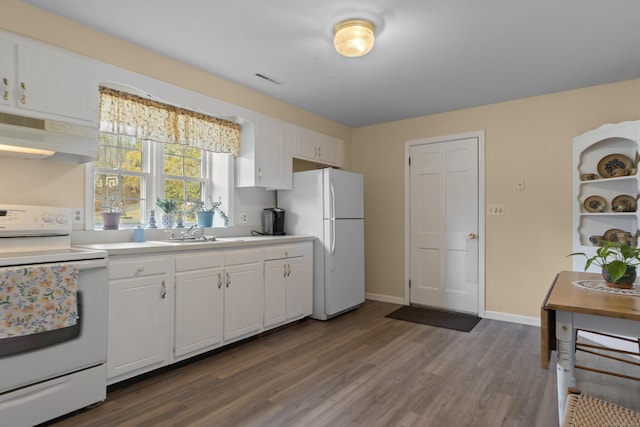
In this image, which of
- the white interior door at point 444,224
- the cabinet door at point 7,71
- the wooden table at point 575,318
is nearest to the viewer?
the wooden table at point 575,318

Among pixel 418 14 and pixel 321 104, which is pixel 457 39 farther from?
pixel 321 104

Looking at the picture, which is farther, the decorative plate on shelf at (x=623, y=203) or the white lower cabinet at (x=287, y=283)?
the white lower cabinet at (x=287, y=283)

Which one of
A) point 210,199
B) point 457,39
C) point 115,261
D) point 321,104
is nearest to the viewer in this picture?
point 115,261

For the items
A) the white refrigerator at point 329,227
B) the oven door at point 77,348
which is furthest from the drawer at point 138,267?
the white refrigerator at point 329,227

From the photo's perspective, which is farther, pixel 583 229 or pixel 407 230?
pixel 407 230

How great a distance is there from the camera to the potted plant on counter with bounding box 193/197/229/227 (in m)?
3.41

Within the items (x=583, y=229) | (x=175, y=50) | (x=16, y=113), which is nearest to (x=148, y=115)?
(x=175, y=50)

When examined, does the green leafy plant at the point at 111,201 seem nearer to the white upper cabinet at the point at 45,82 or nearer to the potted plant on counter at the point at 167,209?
the potted plant on counter at the point at 167,209

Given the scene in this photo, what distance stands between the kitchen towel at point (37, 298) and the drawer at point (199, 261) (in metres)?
0.73

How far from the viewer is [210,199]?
3678 millimetres

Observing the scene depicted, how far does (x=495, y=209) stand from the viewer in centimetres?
402

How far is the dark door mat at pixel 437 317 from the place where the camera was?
3.76 meters

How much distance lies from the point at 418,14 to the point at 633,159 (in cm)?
246

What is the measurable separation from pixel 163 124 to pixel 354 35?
1711 mm
